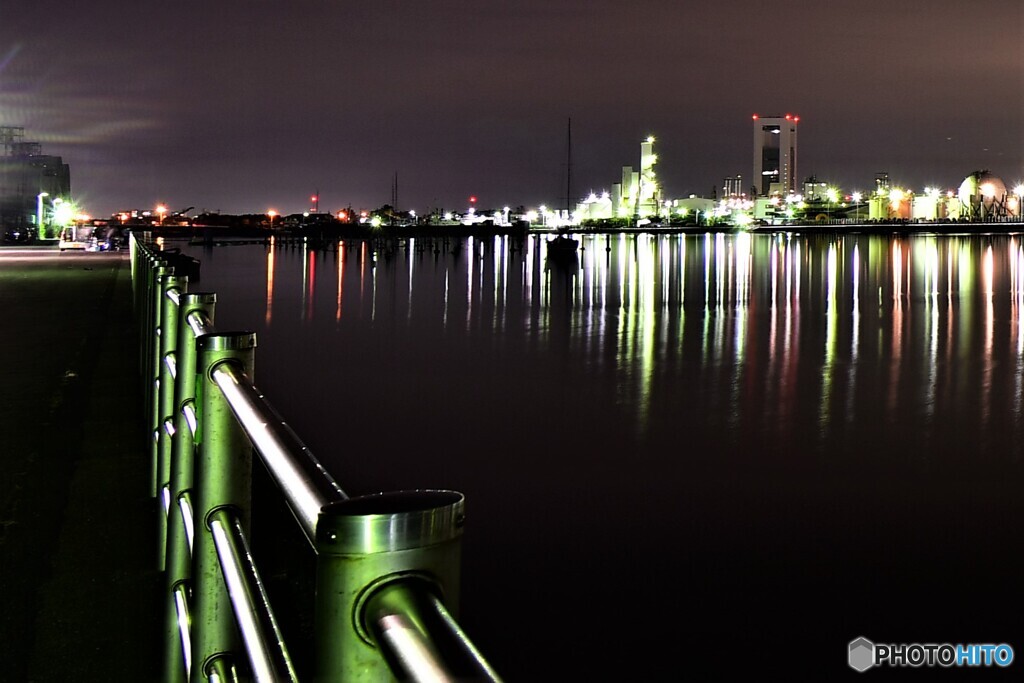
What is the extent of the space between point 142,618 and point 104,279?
21351 millimetres

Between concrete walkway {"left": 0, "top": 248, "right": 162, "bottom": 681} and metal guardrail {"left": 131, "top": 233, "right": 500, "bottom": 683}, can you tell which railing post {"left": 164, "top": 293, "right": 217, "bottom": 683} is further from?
concrete walkway {"left": 0, "top": 248, "right": 162, "bottom": 681}

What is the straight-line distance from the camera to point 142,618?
4.14 metres

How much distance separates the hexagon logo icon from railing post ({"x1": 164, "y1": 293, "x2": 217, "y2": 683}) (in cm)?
658

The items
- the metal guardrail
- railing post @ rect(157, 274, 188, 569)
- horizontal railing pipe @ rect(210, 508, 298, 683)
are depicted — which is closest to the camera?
the metal guardrail

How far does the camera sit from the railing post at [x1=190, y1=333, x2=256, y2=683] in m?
2.69

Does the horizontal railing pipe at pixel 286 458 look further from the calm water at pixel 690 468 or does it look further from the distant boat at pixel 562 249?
the distant boat at pixel 562 249

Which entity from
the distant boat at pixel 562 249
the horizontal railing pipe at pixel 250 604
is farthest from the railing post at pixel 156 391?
the distant boat at pixel 562 249

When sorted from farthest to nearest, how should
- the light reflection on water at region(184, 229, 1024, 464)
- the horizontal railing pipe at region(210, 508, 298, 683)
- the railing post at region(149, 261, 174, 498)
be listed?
the light reflection on water at region(184, 229, 1024, 464), the railing post at region(149, 261, 174, 498), the horizontal railing pipe at region(210, 508, 298, 683)

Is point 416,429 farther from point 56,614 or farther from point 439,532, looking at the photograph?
point 439,532

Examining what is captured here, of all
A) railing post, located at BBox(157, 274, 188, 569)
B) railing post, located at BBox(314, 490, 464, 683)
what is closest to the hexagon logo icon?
railing post, located at BBox(157, 274, 188, 569)

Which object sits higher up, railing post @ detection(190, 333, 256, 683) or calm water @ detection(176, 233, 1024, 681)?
railing post @ detection(190, 333, 256, 683)

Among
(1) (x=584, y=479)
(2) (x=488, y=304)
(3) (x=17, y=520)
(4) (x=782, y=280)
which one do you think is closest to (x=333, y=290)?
(2) (x=488, y=304)

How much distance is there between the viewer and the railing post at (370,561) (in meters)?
1.29

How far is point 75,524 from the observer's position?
17.2 ft
